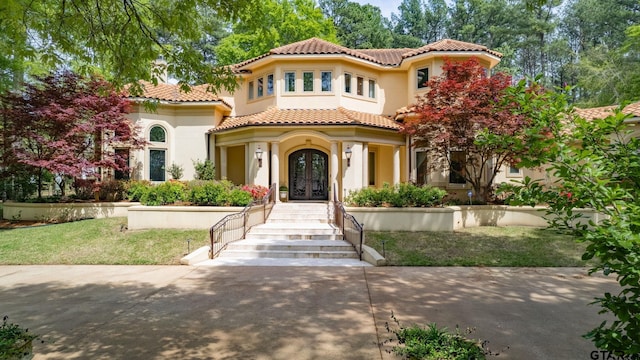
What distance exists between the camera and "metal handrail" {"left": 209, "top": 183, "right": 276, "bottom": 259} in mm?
10328

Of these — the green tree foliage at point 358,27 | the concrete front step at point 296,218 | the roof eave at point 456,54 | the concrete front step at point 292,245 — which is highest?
the green tree foliage at point 358,27

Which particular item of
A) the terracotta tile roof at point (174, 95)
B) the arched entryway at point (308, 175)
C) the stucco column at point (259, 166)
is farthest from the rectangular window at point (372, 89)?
the terracotta tile roof at point (174, 95)

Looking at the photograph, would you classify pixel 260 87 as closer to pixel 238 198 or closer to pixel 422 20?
pixel 238 198

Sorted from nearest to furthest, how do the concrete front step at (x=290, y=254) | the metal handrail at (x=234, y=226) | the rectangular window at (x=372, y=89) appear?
the concrete front step at (x=290, y=254) → the metal handrail at (x=234, y=226) → the rectangular window at (x=372, y=89)

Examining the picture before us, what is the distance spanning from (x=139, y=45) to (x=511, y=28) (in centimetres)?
4207

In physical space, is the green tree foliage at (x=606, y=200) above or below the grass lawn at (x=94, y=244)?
above

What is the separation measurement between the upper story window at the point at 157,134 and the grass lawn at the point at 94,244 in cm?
599

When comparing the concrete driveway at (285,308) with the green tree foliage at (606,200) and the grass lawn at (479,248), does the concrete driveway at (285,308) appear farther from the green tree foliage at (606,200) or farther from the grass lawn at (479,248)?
the green tree foliage at (606,200)

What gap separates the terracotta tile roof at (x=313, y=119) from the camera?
15617 mm

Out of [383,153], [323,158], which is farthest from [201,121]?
[383,153]

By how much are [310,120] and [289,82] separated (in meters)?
3.12

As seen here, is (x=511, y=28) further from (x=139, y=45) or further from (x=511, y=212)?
(x=139, y=45)

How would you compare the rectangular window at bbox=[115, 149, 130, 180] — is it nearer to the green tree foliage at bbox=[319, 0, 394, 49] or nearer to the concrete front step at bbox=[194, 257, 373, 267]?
the concrete front step at bbox=[194, 257, 373, 267]

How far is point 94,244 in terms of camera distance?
11.0 metres
